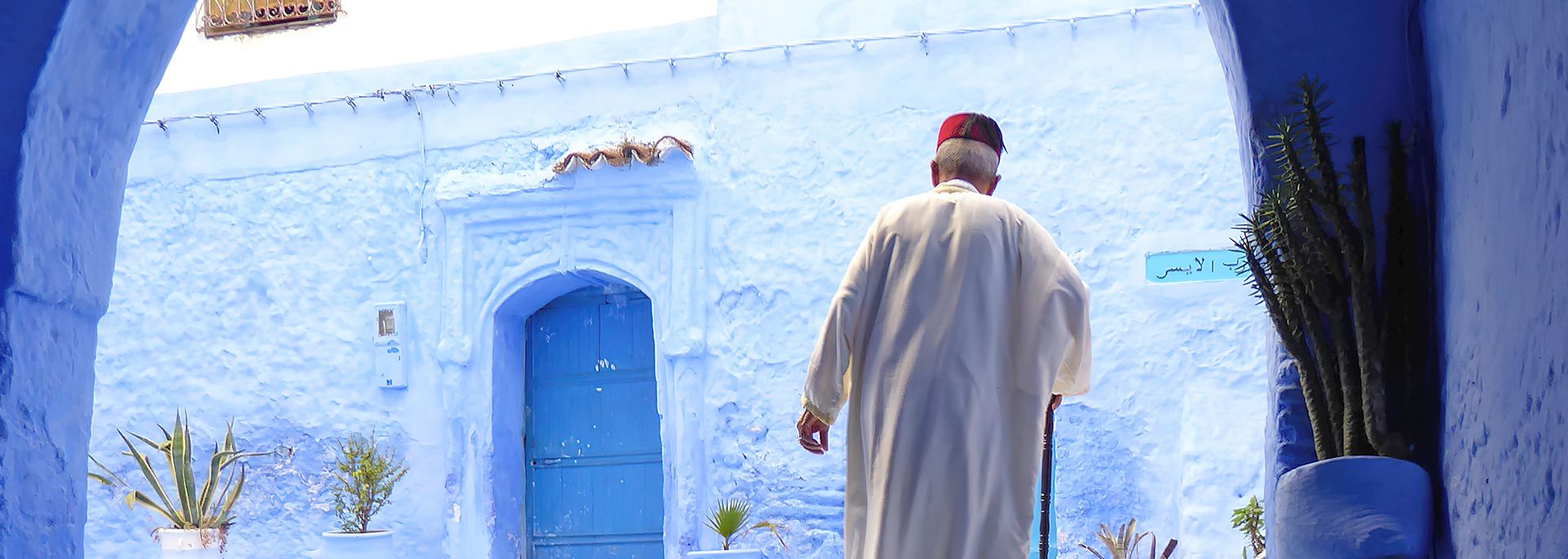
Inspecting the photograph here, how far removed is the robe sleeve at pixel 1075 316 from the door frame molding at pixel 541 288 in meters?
3.75

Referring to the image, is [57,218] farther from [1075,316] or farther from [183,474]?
[183,474]

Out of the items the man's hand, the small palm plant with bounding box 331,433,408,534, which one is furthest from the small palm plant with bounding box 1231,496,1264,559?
the small palm plant with bounding box 331,433,408,534

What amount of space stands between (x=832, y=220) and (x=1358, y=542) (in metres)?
4.50

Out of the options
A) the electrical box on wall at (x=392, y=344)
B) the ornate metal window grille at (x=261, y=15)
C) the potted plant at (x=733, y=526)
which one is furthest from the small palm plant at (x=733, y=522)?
the ornate metal window grille at (x=261, y=15)

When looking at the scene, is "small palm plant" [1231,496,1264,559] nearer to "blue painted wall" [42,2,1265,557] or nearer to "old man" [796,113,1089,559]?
"blue painted wall" [42,2,1265,557]

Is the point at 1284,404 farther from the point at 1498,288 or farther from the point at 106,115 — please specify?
the point at 106,115

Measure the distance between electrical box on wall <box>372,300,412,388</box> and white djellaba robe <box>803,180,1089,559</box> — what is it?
4388 mm

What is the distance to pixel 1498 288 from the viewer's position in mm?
1904

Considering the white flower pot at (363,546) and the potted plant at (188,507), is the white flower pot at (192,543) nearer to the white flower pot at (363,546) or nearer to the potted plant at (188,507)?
the potted plant at (188,507)

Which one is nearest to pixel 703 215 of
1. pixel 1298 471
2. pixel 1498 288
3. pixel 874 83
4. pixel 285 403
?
pixel 874 83

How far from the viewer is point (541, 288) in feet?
23.5

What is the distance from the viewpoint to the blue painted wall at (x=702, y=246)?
609cm

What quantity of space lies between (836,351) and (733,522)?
127 inches

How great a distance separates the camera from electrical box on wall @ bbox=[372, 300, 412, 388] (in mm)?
7059
